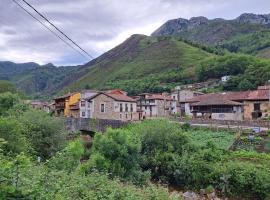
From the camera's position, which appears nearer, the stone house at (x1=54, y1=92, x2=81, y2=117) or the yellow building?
the yellow building

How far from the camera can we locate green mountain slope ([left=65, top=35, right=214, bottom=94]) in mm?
121144

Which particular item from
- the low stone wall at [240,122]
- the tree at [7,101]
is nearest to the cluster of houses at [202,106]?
the low stone wall at [240,122]

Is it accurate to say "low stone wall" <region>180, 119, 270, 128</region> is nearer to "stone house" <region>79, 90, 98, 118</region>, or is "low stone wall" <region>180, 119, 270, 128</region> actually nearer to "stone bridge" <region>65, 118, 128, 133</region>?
"stone bridge" <region>65, 118, 128, 133</region>

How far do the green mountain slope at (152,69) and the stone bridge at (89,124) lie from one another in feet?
207

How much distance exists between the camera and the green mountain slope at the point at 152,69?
121144 millimetres

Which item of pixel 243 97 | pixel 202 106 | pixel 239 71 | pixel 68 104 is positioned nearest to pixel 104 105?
pixel 68 104

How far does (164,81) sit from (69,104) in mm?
56387

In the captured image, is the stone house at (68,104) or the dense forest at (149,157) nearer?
the dense forest at (149,157)

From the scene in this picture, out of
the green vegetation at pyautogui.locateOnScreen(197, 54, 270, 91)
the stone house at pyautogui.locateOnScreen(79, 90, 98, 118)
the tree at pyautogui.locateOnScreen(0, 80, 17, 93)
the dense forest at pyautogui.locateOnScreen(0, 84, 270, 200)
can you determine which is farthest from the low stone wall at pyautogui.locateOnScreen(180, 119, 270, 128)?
the tree at pyautogui.locateOnScreen(0, 80, 17, 93)

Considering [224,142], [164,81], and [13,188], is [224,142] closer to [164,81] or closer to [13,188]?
[13,188]

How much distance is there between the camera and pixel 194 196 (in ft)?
88.5

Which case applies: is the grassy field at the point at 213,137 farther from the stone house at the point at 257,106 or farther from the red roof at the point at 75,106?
the red roof at the point at 75,106

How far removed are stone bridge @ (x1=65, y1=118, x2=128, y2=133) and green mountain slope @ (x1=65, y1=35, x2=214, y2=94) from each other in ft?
207

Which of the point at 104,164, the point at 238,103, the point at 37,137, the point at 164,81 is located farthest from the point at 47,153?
the point at 164,81
